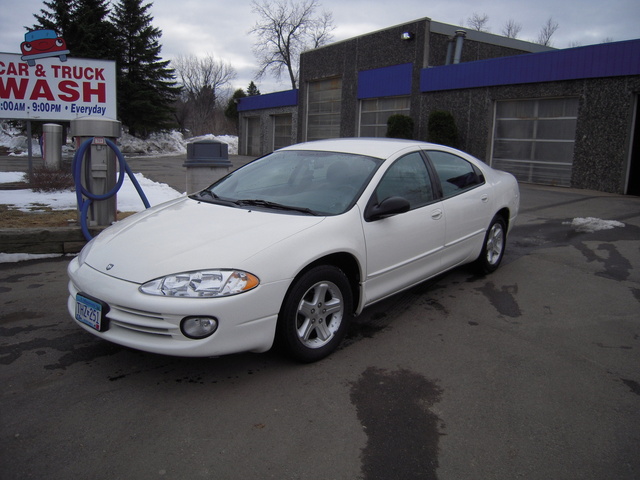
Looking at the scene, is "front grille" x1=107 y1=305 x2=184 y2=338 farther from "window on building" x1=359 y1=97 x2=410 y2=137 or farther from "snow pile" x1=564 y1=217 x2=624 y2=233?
"window on building" x1=359 y1=97 x2=410 y2=137

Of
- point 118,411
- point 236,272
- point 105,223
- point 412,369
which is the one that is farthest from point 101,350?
point 105,223

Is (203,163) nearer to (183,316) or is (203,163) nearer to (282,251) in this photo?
(282,251)

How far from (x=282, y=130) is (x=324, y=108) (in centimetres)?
499

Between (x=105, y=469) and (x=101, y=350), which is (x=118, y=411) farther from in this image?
(x=101, y=350)

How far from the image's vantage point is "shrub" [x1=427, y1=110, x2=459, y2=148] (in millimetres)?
17828

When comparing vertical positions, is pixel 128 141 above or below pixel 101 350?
above

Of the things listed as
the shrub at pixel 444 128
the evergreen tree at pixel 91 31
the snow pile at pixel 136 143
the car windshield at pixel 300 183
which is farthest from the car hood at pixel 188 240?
the evergreen tree at pixel 91 31

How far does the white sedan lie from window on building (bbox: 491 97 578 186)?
36.7 ft

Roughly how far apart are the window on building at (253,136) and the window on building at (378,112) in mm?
10861

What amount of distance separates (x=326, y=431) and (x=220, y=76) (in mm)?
64018

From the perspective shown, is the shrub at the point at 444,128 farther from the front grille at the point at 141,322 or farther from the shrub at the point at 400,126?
the front grille at the point at 141,322

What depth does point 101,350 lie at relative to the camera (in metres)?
3.71

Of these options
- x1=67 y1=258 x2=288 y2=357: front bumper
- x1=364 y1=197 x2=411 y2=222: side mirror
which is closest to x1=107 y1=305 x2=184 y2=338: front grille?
x1=67 y1=258 x2=288 y2=357: front bumper

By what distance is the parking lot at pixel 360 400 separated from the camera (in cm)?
254
